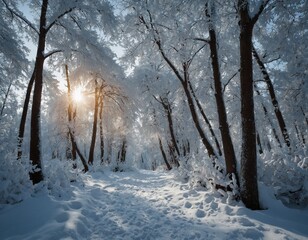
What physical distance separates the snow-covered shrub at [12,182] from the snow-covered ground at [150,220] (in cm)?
26

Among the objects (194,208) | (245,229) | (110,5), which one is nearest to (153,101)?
(110,5)

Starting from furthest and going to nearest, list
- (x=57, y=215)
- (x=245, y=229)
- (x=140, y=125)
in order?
(x=140, y=125)
(x=57, y=215)
(x=245, y=229)

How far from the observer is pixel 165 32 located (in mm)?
9984

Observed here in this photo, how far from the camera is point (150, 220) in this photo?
5066mm

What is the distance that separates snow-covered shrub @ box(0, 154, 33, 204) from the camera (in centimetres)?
529

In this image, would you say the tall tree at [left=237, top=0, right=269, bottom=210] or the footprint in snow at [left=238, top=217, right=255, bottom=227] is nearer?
the footprint in snow at [left=238, top=217, right=255, bottom=227]

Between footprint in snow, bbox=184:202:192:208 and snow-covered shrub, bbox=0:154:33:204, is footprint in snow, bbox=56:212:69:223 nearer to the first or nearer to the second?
snow-covered shrub, bbox=0:154:33:204

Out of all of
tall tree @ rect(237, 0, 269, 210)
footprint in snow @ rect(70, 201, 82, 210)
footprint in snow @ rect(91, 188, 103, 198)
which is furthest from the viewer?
footprint in snow @ rect(91, 188, 103, 198)

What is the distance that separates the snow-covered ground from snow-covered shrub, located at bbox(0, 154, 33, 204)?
26 centimetres

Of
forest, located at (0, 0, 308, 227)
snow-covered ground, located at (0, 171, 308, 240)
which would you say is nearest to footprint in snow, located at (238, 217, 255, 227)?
snow-covered ground, located at (0, 171, 308, 240)

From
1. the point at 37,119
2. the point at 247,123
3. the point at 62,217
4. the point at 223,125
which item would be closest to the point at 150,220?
the point at 62,217

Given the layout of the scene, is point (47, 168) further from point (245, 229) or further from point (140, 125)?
point (140, 125)

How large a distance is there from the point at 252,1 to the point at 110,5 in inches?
220

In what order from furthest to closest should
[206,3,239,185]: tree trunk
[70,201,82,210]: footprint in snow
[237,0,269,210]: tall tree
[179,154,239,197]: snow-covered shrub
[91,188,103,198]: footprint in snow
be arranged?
[91,188,103,198]: footprint in snow < [206,3,239,185]: tree trunk < [179,154,239,197]: snow-covered shrub < [70,201,82,210]: footprint in snow < [237,0,269,210]: tall tree
